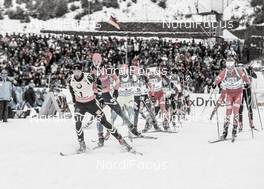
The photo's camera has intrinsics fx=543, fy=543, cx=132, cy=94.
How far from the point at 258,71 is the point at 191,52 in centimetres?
413

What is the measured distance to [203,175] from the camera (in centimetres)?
913

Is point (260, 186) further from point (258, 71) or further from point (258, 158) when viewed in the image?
point (258, 71)

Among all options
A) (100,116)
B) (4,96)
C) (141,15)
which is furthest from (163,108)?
(141,15)

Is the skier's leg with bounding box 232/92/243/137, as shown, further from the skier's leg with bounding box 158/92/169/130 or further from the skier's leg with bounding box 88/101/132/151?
the skier's leg with bounding box 158/92/169/130

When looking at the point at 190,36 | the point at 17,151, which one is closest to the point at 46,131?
the point at 17,151

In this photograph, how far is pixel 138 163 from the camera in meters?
10.3

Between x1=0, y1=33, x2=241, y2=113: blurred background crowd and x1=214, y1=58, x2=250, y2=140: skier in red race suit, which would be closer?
x1=214, y1=58, x2=250, y2=140: skier in red race suit

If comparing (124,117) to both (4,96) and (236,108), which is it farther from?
(4,96)

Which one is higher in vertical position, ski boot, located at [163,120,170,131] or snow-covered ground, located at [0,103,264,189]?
ski boot, located at [163,120,170,131]

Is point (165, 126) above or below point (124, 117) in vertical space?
below

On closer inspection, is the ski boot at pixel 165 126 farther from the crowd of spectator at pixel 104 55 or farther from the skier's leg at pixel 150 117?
the crowd of spectator at pixel 104 55

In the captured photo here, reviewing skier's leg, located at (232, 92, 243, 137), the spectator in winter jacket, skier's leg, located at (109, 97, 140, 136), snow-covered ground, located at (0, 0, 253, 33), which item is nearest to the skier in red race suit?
skier's leg, located at (232, 92, 243, 137)

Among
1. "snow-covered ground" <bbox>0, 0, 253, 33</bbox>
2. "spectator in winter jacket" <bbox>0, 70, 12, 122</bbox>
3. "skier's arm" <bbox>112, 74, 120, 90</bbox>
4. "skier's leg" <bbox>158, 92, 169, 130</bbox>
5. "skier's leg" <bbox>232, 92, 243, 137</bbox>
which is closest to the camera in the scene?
"skier's leg" <bbox>232, 92, 243, 137</bbox>

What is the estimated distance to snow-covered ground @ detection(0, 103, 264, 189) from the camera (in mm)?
8727
